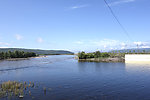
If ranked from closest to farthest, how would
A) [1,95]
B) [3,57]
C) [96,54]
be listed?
[1,95] → [96,54] → [3,57]

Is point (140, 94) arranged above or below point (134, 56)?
Result: below

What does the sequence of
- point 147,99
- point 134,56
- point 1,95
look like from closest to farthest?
point 147,99 → point 1,95 → point 134,56

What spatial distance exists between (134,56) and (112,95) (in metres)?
59.0

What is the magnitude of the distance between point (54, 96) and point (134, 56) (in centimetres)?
6391

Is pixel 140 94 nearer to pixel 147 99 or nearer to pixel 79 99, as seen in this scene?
pixel 147 99

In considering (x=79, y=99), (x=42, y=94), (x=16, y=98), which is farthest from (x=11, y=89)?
(x=79, y=99)

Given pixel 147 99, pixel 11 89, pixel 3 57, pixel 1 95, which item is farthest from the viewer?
pixel 3 57

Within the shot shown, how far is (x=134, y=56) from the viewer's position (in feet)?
228

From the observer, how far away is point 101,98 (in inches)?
659

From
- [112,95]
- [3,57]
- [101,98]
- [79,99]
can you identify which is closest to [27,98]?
[79,99]

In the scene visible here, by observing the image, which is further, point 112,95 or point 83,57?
point 83,57

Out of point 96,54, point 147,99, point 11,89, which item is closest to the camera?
point 147,99

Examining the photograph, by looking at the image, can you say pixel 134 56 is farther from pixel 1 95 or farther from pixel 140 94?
pixel 1 95

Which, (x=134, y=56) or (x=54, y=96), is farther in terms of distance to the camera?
(x=134, y=56)
